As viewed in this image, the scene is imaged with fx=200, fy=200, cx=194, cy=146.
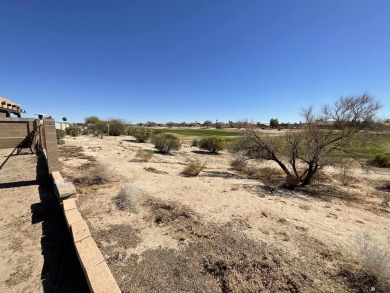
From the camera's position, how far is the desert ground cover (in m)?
3.22

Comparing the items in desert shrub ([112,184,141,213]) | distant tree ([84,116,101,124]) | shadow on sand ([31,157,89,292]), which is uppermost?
distant tree ([84,116,101,124])

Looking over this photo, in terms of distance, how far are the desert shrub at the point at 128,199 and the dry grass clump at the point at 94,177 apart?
62.2 inches

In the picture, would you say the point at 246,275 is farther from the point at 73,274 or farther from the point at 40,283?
the point at 40,283

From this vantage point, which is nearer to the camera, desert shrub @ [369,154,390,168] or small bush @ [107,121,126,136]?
desert shrub @ [369,154,390,168]

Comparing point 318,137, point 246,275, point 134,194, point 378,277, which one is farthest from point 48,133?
point 318,137

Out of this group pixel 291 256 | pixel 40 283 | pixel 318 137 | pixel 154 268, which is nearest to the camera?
pixel 40 283

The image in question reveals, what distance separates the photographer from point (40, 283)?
3.12 meters

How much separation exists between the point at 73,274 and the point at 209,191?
212 inches

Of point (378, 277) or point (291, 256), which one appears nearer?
point (378, 277)

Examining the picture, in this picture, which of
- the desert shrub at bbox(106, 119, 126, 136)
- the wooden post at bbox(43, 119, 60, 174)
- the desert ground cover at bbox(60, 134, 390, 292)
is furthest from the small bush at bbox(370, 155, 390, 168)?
the desert shrub at bbox(106, 119, 126, 136)

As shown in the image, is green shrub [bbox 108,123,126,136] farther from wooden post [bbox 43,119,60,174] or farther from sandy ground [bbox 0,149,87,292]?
sandy ground [bbox 0,149,87,292]

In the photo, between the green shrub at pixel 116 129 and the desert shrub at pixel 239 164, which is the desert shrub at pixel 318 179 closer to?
the desert shrub at pixel 239 164

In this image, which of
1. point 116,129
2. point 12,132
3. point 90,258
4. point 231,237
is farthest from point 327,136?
Answer: point 116,129

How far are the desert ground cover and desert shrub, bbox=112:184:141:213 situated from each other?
0.03 meters
